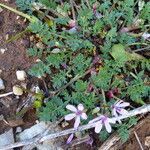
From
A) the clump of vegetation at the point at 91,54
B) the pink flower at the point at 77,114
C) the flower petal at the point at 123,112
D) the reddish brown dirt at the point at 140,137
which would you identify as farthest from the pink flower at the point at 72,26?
the reddish brown dirt at the point at 140,137

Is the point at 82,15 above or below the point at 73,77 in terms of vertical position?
above

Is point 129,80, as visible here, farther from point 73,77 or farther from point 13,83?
point 13,83

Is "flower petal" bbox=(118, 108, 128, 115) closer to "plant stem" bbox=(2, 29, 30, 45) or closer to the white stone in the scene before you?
the white stone

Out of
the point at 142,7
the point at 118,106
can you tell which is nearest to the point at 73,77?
the point at 118,106

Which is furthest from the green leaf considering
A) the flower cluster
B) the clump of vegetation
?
the flower cluster

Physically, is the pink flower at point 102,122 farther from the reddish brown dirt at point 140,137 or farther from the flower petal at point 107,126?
the reddish brown dirt at point 140,137

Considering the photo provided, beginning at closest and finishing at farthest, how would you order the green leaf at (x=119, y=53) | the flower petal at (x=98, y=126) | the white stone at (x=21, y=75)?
the flower petal at (x=98, y=126) → the green leaf at (x=119, y=53) → the white stone at (x=21, y=75)
